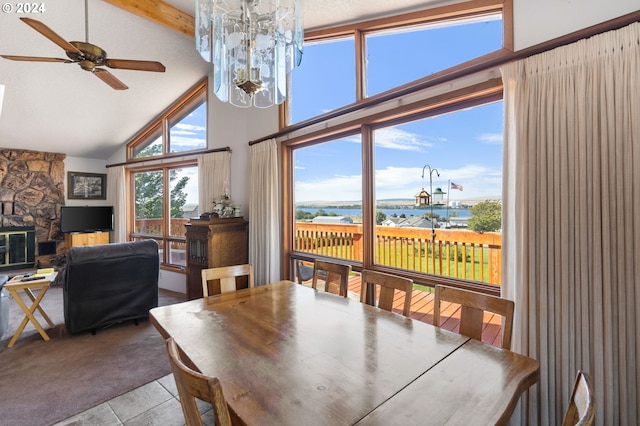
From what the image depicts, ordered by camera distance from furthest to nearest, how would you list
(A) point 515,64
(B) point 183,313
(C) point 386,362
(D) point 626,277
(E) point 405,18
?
(E) point 405,18 < (A) point 515,64 < (B) point 183,313 < (D) point 626,277 < (C) point 386,362

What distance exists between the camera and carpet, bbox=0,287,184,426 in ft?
6.86

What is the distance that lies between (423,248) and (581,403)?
2.13 m

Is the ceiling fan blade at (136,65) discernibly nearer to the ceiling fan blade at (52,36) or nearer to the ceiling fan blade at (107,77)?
the ceiling fan blade at (107,77)

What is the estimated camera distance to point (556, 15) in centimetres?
180

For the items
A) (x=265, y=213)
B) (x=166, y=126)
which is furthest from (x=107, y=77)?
(x=166, y=126)

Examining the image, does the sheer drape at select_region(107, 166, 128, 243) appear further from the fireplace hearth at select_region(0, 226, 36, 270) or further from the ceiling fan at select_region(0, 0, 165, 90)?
the ceiling fan at select_region(0, 0, 165, 90)

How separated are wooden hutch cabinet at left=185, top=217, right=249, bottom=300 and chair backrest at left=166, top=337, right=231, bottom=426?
3.28 meters

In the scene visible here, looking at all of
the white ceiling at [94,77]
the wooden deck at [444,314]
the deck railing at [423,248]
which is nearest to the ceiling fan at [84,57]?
the white ceiling at [94,77]

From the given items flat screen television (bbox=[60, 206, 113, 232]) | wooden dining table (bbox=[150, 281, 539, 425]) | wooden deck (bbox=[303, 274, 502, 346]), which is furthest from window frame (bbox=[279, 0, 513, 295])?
flat screen television (bbox=[60, 206, 113, 232])

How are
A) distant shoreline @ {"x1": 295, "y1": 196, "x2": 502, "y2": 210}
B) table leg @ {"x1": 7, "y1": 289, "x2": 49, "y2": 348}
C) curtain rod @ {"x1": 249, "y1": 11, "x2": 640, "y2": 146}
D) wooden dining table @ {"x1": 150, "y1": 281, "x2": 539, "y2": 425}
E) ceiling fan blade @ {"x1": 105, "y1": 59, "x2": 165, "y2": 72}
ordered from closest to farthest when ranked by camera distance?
wooden dining table @ {"x1": 150, "y1": 281, "x2": 539, "y2": 425}, curtain rod @ {"x1": 249, "y1": 11, "x2": 640, "y2": 146}, distant shoreline @ {"x1": 295, "y1": 196, "x2": 502, "y2": 210}, ceiling fan blade @ {"x1": 105, "y1": 59, "x2": 165, "y2": 72}, table leg @ {"x1": 7, "y1": 289, "x2": 49, "y2": 348}

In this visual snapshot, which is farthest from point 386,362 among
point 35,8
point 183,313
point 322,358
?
point 35,8

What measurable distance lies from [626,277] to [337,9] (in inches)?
120

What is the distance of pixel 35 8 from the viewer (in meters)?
3.18

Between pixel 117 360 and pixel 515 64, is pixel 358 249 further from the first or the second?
pixel 117 360
